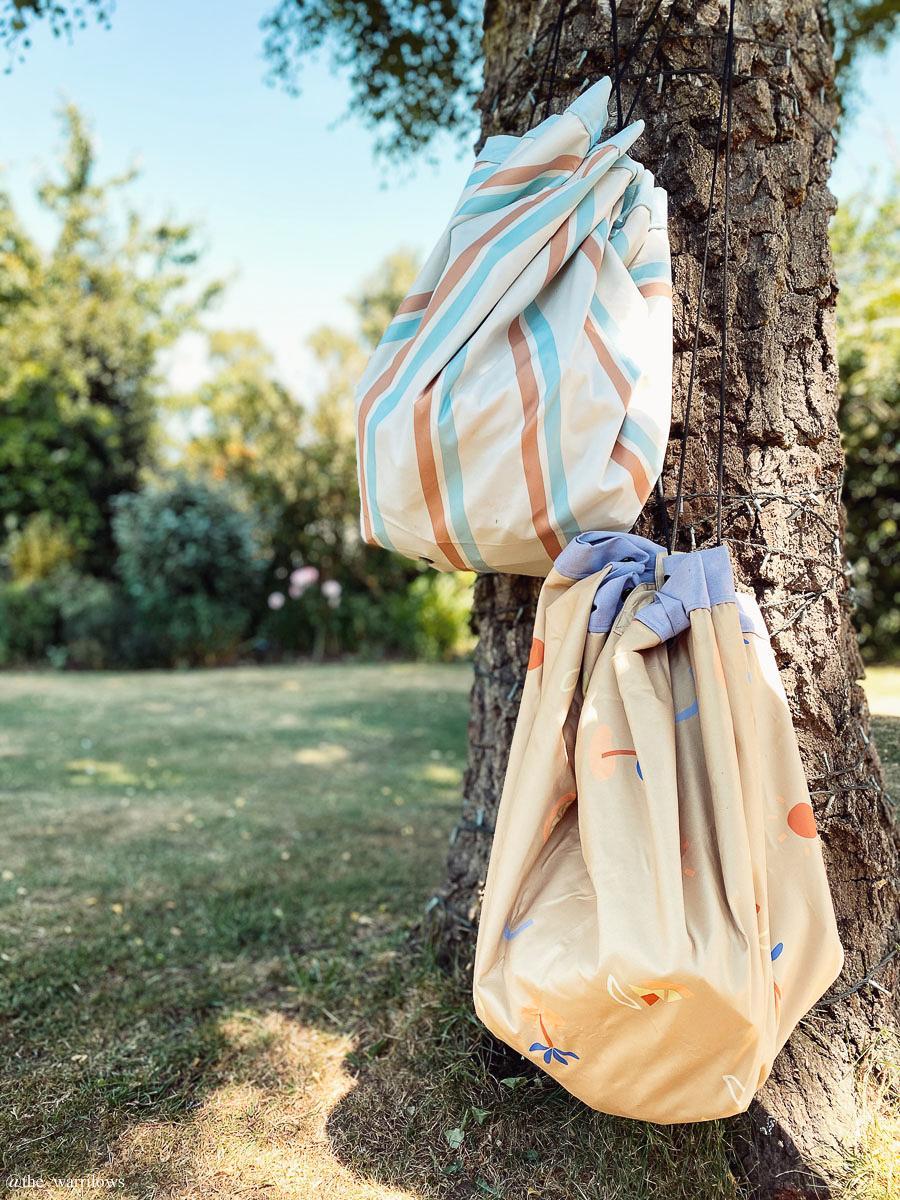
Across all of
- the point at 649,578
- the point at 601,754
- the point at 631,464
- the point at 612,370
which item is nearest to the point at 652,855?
the point at 601,754

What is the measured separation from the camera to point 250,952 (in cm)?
265

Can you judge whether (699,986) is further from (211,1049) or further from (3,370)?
(3,370)

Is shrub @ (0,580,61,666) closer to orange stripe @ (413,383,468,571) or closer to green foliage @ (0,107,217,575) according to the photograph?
green foliage @ (0,107,217,575)

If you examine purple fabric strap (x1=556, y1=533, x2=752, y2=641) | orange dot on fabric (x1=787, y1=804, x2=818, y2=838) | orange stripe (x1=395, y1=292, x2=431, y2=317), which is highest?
orange stripe (x1=395, y1=292, x2=431, y2=317)

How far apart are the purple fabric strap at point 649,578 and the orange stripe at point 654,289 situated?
428 mm

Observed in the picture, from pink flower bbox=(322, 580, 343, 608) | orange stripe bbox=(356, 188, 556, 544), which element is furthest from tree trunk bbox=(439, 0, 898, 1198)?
pink flower bbox=(322, 580, 343, 608)

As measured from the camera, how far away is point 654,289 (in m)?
1.58

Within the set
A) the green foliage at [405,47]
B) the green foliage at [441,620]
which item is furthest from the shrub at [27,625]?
the green foliage at [405,47]

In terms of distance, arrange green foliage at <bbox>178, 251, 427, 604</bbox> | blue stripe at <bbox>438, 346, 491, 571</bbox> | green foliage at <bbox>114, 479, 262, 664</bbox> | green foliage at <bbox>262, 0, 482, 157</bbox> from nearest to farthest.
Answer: blue stripe at <bbox>438, 346, 491, 571</bbox>, green foliage at <bbox>262, 0, 482, 157</bbox>, green foliage at <bbox>114, 479, 262, 664</bbox>, green foliage at <bbox>178, 251, 427, 604</bbox>

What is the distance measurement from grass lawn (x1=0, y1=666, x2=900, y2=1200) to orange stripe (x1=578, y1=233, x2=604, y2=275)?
4.36 ft

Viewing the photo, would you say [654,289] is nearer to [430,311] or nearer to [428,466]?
[430,311]

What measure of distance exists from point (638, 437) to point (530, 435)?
0.19 m

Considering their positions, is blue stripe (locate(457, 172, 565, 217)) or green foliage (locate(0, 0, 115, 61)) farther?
green foliage (locate(0, 0, 115, 61))

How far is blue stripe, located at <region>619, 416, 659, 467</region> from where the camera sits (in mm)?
1477
